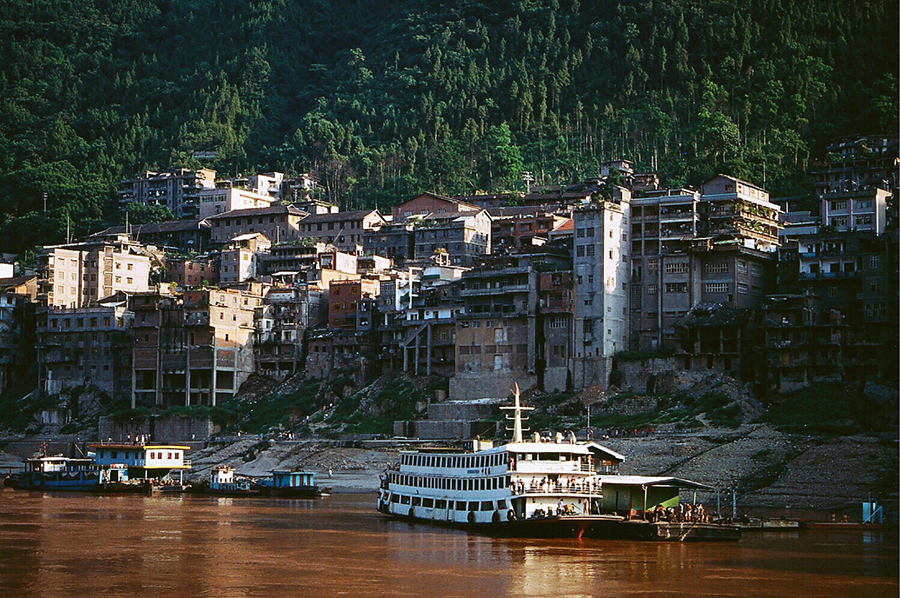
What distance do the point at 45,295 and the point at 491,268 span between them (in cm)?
4571

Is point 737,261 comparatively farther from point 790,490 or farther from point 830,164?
point 830,164

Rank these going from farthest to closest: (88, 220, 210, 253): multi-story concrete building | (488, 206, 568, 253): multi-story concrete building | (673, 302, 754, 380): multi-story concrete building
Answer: (88, 220, 210, 253): multi-story concrete building
(488, 206, 568, 253): multi-story concrete building
(673, 302, 754, 380): multi-story concrete building

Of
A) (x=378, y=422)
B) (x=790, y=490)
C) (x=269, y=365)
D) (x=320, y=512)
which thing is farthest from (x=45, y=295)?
(x=790, y=490)

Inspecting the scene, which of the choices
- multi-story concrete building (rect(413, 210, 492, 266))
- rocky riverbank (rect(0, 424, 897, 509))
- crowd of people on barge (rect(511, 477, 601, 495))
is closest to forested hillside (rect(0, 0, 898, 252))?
multi-story concrete building (rect(413, 210, 492, 266))

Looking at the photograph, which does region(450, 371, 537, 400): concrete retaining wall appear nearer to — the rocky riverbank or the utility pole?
the rocky riverbank

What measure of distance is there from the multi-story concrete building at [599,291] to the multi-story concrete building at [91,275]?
48.9 metres

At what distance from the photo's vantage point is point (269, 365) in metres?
127

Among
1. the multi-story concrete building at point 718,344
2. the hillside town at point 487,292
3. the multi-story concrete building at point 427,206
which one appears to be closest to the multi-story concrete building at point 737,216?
the hillside town at point 487,292

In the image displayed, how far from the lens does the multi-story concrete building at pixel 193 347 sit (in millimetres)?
124750

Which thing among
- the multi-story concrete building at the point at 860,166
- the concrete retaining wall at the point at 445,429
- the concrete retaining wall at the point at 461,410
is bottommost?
the concrete retaining wall at the point at 445,429

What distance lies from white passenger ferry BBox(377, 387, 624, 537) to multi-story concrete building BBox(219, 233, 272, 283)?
239 feet

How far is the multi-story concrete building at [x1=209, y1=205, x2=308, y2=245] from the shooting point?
155 metres

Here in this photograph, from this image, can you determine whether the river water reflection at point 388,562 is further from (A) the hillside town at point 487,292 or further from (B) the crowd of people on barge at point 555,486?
(A) the hillside town at point 487,292

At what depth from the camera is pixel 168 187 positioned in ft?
577
